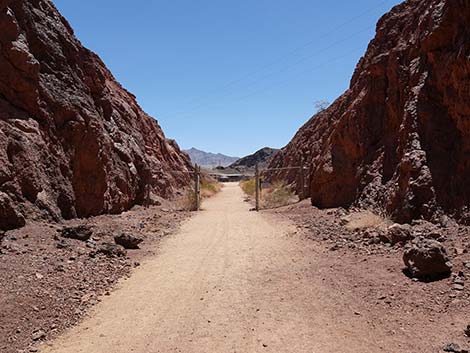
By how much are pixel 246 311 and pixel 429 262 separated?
9.63 ft

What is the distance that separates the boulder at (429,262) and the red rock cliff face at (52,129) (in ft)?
25.4

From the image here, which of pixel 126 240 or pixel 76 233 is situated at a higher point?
pixel 76 233

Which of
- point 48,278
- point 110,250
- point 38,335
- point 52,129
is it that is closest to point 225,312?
point 38,335

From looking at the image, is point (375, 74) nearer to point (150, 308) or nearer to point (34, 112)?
point (34, 112)

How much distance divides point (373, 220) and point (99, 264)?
6817 millimetres

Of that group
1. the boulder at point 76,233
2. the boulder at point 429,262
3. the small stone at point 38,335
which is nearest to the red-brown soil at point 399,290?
the boulder at point 429,262

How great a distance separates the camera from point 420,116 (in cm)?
1101

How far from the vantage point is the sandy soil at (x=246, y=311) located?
4.92 metres

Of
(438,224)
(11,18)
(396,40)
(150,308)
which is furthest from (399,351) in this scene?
(396,40)

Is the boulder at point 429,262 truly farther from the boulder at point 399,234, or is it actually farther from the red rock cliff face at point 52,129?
the red rock cliff face at point 52,129

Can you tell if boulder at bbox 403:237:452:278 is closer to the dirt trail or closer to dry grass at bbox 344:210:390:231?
the dirt trail

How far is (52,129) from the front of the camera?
1208cm

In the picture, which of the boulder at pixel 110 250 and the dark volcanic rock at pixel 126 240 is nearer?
the boulder at pixel 110 250

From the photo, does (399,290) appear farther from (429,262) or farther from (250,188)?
(250,188)
